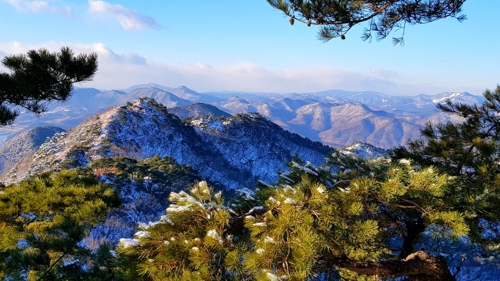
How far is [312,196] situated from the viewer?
273 cm

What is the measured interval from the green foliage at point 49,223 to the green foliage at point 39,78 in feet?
6.21

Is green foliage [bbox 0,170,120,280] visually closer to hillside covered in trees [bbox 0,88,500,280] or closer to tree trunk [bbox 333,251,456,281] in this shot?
hillside covered in trees [bbox 0,88,500,280]

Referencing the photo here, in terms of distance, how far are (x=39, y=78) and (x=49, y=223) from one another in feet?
11.1

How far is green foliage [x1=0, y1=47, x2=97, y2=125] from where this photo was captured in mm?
6555

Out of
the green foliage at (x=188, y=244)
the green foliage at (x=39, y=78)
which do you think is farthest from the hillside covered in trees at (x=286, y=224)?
the green foliage at (x=39, y=78)

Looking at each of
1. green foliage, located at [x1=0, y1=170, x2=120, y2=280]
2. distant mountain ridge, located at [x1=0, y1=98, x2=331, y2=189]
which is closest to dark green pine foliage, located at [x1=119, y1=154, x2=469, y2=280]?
green foliage, located at [x1=0, y1=170, x2=120, y2=280]

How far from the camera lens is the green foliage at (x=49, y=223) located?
3758 mm

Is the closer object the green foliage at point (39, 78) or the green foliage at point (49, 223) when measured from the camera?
the green foliage at point (49, 223)

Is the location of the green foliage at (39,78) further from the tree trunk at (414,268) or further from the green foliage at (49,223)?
the tree trunk at (414,268)

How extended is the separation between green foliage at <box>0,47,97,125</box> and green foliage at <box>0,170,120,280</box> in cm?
189

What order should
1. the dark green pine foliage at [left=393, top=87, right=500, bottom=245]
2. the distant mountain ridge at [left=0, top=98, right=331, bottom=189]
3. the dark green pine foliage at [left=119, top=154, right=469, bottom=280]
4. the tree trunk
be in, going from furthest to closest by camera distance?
1. the distant mountain ridge at [left=0, top=98, right=331, bottom=189]
2. the dark green pine foliage at [left=393, top=87, right=500, bottom=245]
3. the tree trunk
4. the dark green pine foliage at [left=119, top=154, right=469, bottom=280]

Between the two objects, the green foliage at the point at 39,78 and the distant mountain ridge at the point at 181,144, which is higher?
the green foliage at the point at 39,78

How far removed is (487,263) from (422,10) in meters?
31.0

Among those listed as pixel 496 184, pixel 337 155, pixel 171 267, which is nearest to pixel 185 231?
pixel 171 267
